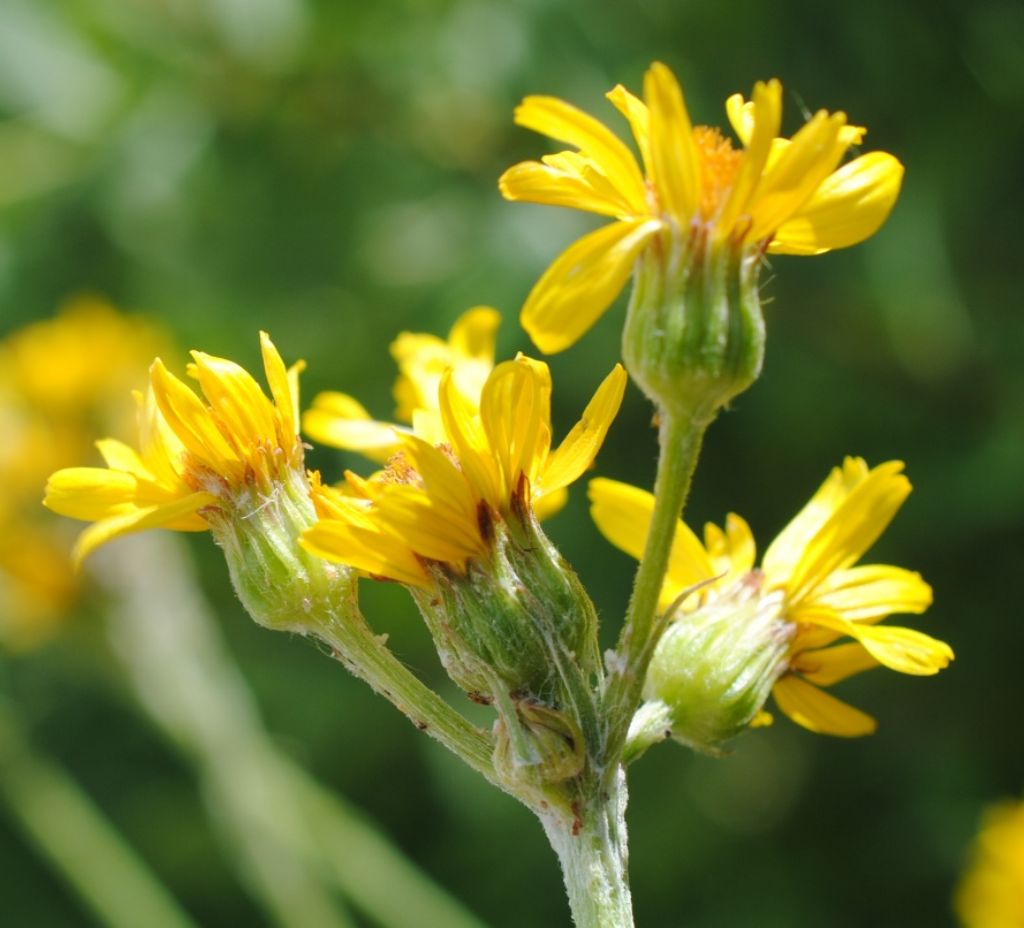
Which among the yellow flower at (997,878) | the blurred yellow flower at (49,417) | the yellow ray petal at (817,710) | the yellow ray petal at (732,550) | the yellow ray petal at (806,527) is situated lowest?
the yellow flower at (997,878)

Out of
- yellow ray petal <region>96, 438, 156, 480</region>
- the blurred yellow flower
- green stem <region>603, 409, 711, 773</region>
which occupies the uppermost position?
the blurred yellow flower

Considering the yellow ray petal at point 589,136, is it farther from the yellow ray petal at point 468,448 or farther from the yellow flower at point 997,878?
the yellow flower at point 997,878

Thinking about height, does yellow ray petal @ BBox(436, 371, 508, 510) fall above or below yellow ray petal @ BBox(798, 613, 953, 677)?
above

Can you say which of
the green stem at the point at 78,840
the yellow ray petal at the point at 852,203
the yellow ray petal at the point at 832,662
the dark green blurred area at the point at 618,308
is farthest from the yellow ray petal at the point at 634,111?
the green stem at the point at 78,840

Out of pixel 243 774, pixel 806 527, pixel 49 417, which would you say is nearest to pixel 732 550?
pixel 806 527

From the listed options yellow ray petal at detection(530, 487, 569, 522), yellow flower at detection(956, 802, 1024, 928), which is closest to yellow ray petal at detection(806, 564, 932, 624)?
yellow ray petal at detection(530, 487, 569, 522)

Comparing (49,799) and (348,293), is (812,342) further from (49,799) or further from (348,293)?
(49,799)

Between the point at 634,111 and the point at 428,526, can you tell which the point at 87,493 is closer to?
the point at 428,526

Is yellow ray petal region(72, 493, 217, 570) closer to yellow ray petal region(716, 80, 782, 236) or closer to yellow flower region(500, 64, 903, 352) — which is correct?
yellow flower region(500, 64, 903, 352)
